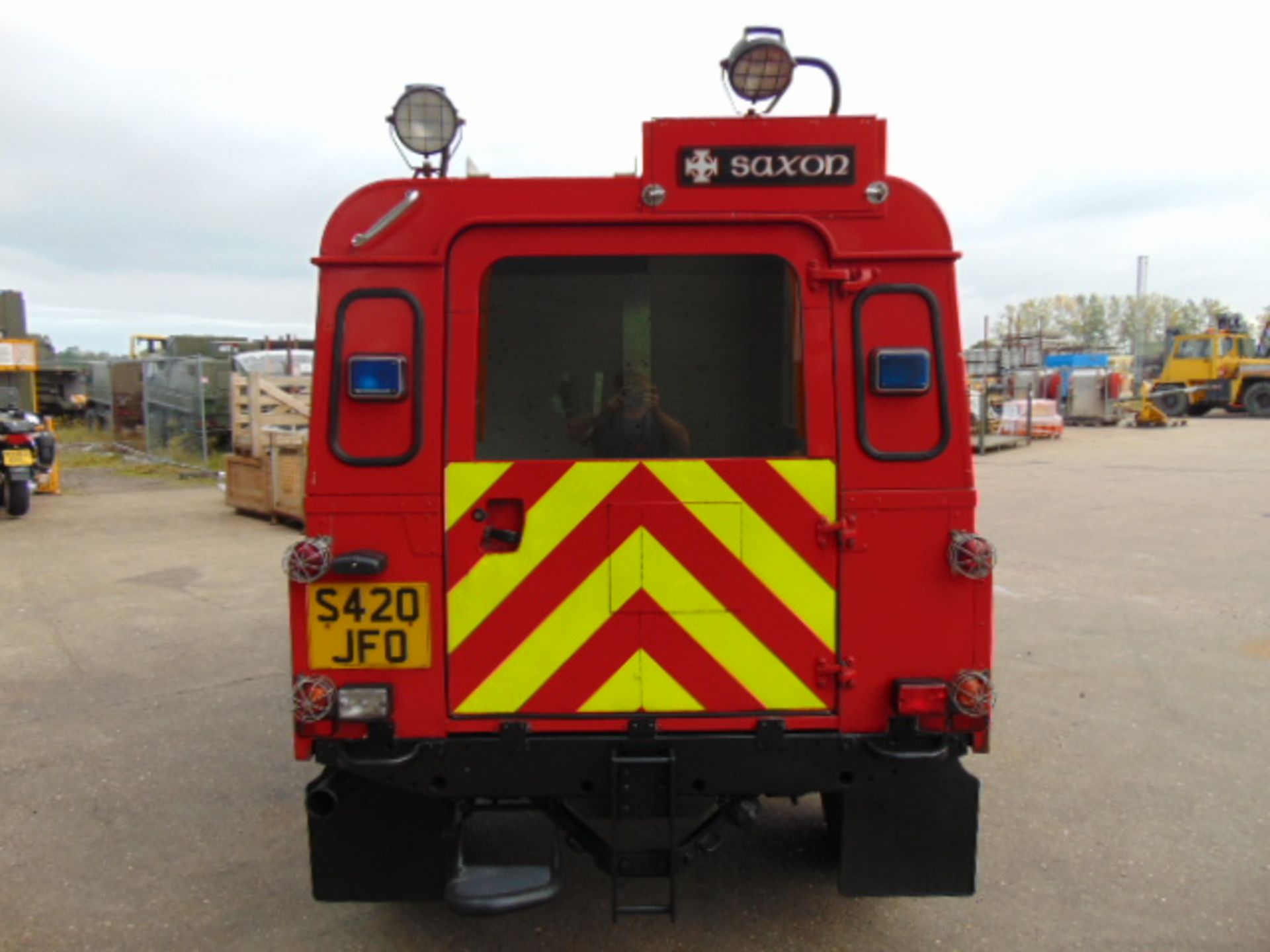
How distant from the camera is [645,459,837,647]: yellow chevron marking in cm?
287

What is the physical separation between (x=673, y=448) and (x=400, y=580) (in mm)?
946

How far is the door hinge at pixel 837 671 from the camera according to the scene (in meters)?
2.88

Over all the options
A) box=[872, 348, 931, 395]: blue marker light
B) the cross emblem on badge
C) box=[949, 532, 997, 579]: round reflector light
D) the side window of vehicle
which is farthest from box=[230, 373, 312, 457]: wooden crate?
the side window of vehicle

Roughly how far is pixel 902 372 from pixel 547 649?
54.8 inches

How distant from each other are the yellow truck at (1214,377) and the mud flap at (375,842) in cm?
3650

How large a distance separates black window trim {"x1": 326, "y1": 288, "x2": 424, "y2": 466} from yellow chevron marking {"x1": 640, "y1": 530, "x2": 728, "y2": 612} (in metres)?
0.78

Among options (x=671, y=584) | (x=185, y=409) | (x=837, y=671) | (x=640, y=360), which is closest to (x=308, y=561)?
(x=671, y=584)

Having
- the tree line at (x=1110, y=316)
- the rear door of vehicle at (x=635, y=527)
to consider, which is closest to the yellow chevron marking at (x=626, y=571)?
the rear door of vehicle at (x=635, y=527)

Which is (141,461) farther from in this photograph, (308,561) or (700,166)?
(700,166)

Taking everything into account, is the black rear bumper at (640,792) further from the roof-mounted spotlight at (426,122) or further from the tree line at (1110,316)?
the tree line at (1110,316)

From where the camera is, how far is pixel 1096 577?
8.97m

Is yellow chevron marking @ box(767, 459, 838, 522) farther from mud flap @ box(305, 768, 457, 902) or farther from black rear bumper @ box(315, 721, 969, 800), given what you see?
mud flap @ box(305, 768, 457, 902)

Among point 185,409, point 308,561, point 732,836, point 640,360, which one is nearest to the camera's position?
point 308,561

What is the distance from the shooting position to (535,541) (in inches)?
113
